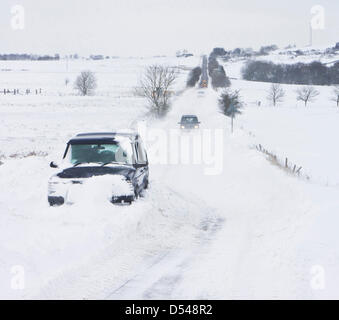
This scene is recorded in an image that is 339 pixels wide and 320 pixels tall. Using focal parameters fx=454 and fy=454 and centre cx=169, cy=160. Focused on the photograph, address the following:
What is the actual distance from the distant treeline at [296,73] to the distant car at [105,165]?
15805cm

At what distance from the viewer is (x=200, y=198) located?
14758mm

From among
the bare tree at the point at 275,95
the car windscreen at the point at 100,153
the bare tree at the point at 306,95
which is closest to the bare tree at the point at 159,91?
the car windscreen at the point at 100,153

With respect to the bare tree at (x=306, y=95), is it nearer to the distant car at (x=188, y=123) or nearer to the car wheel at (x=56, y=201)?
the distant car at (x=188, y=123)

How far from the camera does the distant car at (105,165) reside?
10.4m

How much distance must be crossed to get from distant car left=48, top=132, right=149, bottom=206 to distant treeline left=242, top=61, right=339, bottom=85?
519 ft

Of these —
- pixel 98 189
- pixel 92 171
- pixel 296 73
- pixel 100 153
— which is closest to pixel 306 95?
pixel 296 73

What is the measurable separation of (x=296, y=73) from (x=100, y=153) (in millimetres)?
173961

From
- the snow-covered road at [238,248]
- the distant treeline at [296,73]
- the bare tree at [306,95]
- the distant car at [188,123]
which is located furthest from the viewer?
the distant treeline at [296,73]

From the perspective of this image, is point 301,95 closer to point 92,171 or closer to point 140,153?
point 140,153

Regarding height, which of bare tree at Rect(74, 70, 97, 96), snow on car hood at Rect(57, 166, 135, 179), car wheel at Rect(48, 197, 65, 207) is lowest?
car wheel at Rect(48, 197, 65, 207)

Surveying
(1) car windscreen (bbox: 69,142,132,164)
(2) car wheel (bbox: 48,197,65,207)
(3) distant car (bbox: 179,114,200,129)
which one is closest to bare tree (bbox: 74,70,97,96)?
(3) distant car (bbox: 179,114,200,129)

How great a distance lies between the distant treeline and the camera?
16238 centimetres

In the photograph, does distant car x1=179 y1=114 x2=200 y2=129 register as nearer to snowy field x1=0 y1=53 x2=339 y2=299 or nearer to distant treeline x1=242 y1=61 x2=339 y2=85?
snowy field x1=0 y1=53 x2=339 y2=299
